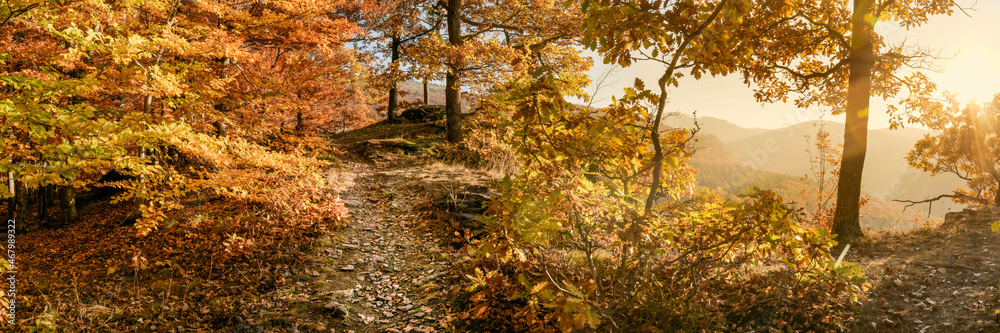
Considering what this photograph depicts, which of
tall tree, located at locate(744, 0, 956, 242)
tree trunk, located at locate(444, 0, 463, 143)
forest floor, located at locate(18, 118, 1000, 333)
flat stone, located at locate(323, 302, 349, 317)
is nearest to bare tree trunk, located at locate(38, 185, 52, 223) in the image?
forest floor, located at locate(18, 118, 1000, 333)

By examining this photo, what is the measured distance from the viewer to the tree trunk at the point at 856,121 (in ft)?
23.1

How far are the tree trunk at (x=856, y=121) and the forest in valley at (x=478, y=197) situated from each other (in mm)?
40

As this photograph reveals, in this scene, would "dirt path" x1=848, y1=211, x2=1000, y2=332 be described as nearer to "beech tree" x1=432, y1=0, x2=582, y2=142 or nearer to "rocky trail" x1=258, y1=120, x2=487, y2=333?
"rocky trail" x1=258, y1=120, x2=487, y2=333

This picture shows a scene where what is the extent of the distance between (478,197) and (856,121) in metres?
7.26

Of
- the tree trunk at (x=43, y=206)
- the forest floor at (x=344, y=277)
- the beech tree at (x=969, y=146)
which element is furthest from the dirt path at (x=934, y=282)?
the tree trunk at (x=43, y=206)

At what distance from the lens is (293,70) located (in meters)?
10.3

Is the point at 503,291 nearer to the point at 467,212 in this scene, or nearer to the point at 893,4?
the point at 467,212

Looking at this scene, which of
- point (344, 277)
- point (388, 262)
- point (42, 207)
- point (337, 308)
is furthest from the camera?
point (42, 207)

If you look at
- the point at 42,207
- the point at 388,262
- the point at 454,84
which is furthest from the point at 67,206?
the point at 388,262

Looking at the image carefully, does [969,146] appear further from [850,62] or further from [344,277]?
[344,277]

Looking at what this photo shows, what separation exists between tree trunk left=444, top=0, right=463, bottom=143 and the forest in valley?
0.07 meters

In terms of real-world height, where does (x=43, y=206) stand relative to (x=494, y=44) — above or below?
below

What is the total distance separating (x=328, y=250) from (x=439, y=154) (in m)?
5.84

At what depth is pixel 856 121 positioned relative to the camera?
285 inches
